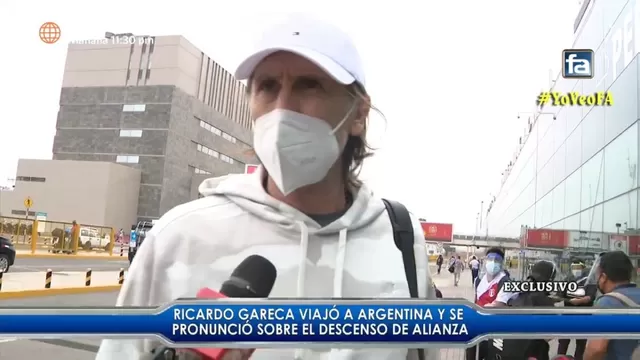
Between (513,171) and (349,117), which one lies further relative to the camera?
(513,171)

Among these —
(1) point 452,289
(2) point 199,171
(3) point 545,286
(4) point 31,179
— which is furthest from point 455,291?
→ (4) point 31,179

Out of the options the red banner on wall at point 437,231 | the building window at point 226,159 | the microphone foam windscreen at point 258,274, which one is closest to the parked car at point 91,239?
the building window at point 226,159

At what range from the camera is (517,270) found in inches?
56.6

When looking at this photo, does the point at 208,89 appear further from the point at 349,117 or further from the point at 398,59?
the point at 398,59

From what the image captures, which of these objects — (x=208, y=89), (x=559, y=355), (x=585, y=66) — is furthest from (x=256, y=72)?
(x=559, y=355)

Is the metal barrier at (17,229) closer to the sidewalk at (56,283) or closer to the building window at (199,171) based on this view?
the sidewalk at (56,283)

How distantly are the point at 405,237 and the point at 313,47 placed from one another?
0.49 metres

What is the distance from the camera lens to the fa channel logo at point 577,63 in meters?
1.32

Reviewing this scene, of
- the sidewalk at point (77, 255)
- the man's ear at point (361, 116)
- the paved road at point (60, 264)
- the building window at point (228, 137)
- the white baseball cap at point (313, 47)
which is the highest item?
the white baseball cap at point (313, 47)

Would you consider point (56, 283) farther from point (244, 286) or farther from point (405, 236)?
point (405, 236)

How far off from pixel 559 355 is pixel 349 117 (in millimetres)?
994

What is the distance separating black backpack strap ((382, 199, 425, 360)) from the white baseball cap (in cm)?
32

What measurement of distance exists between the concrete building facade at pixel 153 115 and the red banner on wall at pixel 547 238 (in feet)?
3.28

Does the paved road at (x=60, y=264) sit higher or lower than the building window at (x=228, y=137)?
lower
